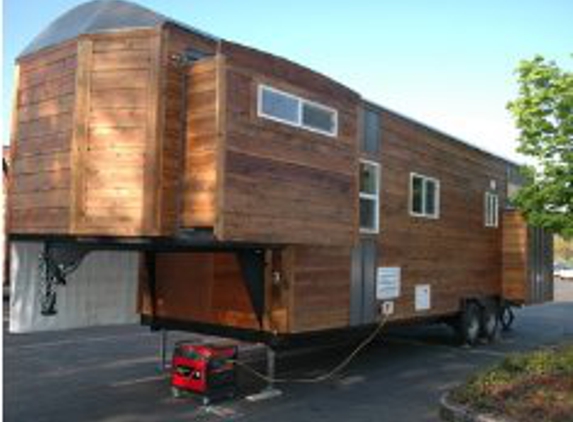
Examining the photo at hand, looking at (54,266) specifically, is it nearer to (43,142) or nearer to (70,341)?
(43,142)

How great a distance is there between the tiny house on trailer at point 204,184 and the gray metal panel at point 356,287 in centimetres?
3

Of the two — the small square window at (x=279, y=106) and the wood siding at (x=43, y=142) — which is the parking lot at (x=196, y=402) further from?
the small square window at (x=279, y=106)

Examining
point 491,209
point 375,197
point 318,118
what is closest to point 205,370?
point 318,118

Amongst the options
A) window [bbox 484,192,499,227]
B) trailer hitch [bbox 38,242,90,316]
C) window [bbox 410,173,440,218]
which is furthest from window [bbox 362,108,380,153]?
window [bbox 484,192,499,227]

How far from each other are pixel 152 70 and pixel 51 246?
298 centimetres

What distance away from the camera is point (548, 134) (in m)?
12.5

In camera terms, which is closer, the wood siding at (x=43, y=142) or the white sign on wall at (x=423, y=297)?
the wood siding at (x=43, y=142)

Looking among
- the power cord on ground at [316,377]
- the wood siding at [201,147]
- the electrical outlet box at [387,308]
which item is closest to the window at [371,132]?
the electrical outlet box at [387,308]

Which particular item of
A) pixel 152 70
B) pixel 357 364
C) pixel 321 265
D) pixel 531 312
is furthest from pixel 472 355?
pixel 531 312

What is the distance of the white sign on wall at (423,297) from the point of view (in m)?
12.2

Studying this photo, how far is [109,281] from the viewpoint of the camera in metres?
10.3

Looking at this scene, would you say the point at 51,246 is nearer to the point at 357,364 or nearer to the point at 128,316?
the point at 128,316

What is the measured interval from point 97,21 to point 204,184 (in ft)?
8.64

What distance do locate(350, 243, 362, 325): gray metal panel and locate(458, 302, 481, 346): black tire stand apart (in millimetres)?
4580
